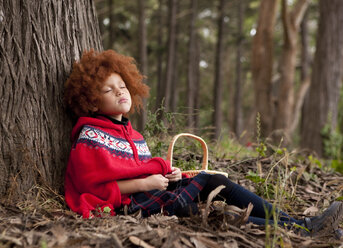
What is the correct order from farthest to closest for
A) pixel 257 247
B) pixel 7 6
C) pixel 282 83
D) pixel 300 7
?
pixel 282 83
pixel 300 7
pixel 7 6
pixel 257 247

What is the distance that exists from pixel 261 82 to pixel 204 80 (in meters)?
13.5

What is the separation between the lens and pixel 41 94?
2.47 m

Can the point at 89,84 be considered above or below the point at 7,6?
below

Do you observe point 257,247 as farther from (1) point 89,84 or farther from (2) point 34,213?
(1) point 89,84

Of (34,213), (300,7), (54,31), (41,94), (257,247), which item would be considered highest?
(300,7)

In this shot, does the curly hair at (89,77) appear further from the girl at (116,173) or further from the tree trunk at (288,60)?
the tree trunk at (288,60)

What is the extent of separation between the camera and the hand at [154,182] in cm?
242

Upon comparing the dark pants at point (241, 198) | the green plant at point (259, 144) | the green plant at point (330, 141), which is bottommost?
the green plant at point (330, 141)

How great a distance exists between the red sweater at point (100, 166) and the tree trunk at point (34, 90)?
16 centimetres

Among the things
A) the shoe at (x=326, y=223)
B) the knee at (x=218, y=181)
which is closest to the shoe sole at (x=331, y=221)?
the shoe at (x=326, y=223)

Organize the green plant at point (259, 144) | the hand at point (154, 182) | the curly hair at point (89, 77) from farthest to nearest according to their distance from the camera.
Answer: the green plant at point (259, 144) < the curly hair at point (89, 77) < the hand at point (154, 182)

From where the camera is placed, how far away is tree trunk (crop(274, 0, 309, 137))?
8.82 m

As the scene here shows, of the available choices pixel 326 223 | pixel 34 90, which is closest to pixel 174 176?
pixel 326 223

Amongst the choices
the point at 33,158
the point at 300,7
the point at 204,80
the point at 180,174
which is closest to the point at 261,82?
A: the point at 300,7
